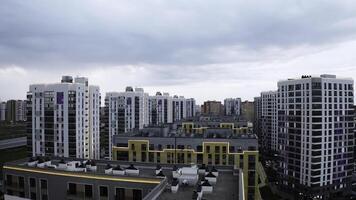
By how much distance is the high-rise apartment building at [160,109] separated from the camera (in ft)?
440

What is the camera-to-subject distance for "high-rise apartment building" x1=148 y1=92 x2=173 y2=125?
134m

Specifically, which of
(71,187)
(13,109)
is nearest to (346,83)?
(71,187)

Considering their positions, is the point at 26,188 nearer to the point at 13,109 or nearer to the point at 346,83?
the point at 346,83

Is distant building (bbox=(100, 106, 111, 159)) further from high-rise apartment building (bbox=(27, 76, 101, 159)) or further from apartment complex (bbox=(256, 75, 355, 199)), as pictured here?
apartment complex (bbox=(256, 75, 355, 199))

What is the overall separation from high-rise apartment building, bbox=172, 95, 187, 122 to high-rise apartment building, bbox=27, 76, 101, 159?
8295cm

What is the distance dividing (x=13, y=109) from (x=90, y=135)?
5006 inches

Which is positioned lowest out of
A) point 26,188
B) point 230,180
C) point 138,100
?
point 26,188

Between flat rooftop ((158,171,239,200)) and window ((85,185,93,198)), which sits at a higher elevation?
flat rooftop ((158,171,239,200))

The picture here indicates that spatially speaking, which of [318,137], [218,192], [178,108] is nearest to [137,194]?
[218,192]

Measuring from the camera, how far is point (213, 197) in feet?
82.1

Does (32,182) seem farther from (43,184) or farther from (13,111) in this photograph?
(13,111)

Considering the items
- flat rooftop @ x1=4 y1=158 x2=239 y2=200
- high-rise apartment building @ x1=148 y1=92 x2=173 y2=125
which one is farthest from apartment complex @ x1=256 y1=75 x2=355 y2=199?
high-rise apartment building @ x1=148 y1=92 x2=173 y2=125

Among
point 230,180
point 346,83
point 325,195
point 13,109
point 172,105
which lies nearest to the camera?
point 230,180

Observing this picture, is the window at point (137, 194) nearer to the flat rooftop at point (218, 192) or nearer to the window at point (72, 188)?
the flat rooftop at point (218, 192)
